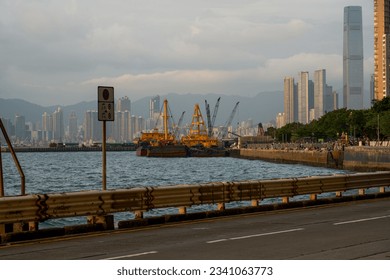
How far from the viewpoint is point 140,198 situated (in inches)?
825

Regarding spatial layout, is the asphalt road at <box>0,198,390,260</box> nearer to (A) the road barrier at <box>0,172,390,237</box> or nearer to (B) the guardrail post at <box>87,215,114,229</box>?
(B) the guardrail post at <box>87,215,114,229</box>

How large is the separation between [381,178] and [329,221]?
1148 centimetres

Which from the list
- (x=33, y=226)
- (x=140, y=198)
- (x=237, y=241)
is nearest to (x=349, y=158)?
(x=140, y=198)

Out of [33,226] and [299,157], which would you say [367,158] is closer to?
[299,157]

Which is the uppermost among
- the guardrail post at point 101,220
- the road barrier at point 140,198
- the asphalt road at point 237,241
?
the road barrier at point 140,198

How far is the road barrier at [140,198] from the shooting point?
1791 cm

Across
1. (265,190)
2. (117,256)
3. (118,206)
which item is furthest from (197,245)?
(265,190)

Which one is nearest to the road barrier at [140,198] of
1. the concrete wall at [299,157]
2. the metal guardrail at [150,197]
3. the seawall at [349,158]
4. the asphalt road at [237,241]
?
the metal guardrail at [150,197]

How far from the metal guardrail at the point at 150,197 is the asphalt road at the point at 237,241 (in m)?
0.80

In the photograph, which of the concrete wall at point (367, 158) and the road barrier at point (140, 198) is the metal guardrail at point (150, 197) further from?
the concrete wall at point (367, 158)

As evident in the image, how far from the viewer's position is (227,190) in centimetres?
2397

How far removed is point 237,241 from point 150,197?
17.0 feet
